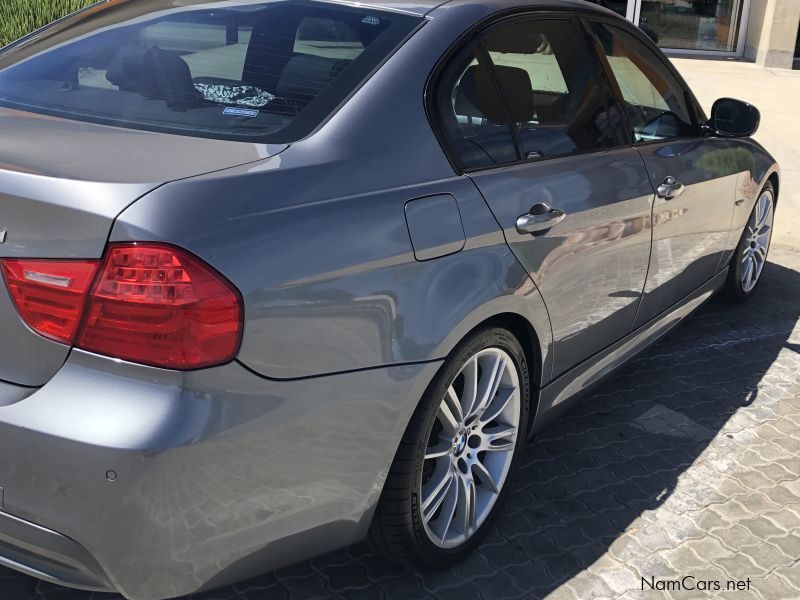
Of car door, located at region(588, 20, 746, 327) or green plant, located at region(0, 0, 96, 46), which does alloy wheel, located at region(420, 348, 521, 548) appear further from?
green plant, located at region(0, 0, 96, 46)

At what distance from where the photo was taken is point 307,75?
2525 millimetres

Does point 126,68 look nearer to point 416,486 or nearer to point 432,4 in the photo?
point 432,4

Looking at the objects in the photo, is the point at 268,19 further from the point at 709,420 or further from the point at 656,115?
the point at 709,420

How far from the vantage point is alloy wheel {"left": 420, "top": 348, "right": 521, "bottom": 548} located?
8.63 feet

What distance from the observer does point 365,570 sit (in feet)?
9.09

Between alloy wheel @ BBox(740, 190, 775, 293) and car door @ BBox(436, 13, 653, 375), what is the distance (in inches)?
70.5

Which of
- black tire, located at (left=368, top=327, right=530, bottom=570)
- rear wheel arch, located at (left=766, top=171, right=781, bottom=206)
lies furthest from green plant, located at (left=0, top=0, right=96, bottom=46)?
black tire, located at (left=368, top=327, right=530, bottom=570)

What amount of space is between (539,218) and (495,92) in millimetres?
427

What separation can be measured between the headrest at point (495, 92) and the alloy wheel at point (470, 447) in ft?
→ 2.43

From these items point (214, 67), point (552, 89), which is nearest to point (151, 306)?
point (214, 67)

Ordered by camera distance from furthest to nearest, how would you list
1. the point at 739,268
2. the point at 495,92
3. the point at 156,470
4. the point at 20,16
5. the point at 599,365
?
the point at 20,16
the point at 739,268
the point at 599,365
the point at 495,92
the point at 156,470

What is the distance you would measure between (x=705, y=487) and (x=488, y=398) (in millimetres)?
1131

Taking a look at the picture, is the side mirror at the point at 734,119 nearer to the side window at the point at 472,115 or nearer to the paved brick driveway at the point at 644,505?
the paved brick driveway at the point at 644,505

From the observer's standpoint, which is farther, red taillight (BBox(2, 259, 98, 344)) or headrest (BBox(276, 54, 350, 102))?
headrest (BBox(276, 54, 350, 102))
